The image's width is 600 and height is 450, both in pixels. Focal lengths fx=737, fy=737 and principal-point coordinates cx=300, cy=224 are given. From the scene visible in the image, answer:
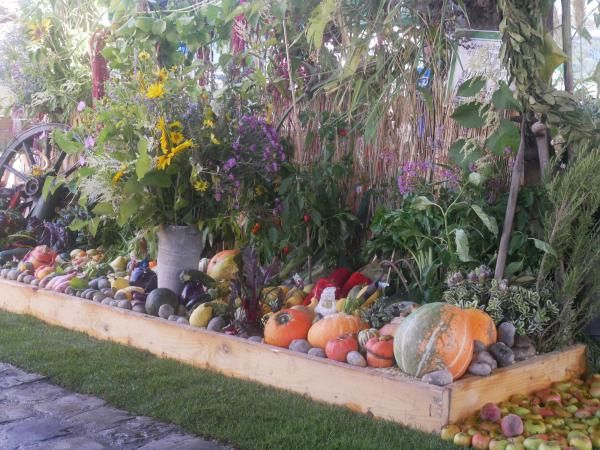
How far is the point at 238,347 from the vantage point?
3.60m

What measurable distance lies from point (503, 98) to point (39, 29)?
18.1ft

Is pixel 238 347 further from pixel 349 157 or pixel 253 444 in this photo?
pixel 349 157

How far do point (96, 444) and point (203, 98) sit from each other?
2.48m

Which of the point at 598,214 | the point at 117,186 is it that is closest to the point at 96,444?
the point at 117,186

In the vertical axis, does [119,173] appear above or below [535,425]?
above

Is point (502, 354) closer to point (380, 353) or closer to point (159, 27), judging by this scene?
point (380, 353)

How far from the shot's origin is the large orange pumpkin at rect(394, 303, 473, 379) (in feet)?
9.78

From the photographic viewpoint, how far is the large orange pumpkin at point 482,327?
323 centimetres

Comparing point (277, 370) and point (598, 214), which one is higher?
point (598, 214)

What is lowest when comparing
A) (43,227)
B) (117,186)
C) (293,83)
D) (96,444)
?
(96,444)

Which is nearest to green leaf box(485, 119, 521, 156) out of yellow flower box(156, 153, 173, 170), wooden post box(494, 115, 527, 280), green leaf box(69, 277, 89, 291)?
wooden post box(494, 115, 527, 280)

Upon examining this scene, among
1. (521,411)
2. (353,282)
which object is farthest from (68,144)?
(521,411)

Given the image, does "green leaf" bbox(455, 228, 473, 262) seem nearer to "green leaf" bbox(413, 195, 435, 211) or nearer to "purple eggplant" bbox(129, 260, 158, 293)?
"green leaf" bbox(413, 195, 435, 211)

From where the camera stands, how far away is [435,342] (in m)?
2.99
